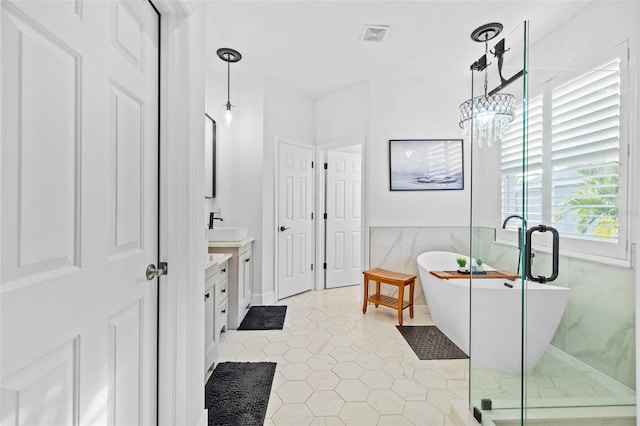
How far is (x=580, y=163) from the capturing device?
5.42 feet

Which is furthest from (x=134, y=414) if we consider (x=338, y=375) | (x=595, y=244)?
(x=595, y=244)

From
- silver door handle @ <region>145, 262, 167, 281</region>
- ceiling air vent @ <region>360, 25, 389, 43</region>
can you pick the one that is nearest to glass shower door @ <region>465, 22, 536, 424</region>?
ceiling air vent @ <region>360, 25, 389, 43</region>

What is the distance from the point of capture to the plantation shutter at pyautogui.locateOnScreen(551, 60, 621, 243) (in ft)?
5.32

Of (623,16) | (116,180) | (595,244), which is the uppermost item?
(623,16)

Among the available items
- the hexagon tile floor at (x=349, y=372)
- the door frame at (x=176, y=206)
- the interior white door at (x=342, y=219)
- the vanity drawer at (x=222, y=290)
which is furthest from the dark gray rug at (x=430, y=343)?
the door frame at (x=176, y=206)

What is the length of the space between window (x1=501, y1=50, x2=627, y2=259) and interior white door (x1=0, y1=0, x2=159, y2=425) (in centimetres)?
166

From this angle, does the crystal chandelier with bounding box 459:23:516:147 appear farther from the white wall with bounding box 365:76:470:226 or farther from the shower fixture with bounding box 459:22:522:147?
the white wall with bounding box 365:76:470:226

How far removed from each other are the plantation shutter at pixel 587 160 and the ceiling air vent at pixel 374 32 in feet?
5.02

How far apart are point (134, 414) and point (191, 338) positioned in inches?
12.1

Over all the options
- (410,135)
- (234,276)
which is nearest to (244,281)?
(234,276)

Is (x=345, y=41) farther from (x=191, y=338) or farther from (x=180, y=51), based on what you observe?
(x=191, y=338)

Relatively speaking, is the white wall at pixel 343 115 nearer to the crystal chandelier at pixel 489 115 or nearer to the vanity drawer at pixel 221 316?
the crystal chandelier at pixel 489 115

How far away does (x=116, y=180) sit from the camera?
1.03m

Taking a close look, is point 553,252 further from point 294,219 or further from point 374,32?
point 294,219
